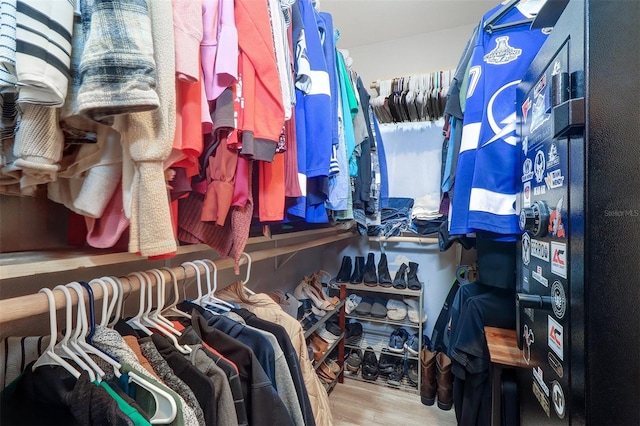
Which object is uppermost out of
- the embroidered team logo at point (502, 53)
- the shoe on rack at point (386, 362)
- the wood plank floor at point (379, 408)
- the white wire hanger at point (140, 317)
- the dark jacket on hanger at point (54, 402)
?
the embroidered team logo at point (502, 53)

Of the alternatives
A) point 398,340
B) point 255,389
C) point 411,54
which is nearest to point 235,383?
point 255,389

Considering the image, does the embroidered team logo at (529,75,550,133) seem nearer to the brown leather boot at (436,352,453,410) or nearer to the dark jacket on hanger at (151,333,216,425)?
the dark jacket on hanger at (151,333,216,425)

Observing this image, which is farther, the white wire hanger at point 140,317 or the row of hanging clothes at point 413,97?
the row of hanging clothes at point 413,97

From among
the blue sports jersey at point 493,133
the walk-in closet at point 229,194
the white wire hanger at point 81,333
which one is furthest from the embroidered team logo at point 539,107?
the white wire hanger at point 81,333

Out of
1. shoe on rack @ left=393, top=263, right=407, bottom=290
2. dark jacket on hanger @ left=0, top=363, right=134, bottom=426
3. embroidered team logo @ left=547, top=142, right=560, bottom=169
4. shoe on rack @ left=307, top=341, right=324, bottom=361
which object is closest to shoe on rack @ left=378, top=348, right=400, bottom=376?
shoe on rack @ left=393, top=263, right=407, bottom=290

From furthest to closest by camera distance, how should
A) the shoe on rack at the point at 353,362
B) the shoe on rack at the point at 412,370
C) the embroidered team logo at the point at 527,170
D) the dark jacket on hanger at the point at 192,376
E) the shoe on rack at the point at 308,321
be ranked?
1. the shoe on rack at the point at 353,362
2. the shoe on rack at the point at 412,370
3. the shoe on rack at the point at 308,321
4. the embroidered team logo at the point at 527,170
5. the dark jacket on hanger at the point at 192,376

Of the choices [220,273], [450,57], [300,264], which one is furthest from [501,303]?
[450,57]

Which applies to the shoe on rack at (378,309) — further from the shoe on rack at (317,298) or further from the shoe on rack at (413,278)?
the shoe on rack at (317,298)

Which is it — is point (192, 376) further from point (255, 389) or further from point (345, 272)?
point (345, 272)

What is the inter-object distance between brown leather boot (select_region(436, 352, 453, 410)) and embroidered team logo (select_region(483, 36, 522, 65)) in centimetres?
156

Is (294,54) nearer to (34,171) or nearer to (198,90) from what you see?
(198,90)

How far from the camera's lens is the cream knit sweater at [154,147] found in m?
0.43

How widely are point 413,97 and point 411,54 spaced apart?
529mm

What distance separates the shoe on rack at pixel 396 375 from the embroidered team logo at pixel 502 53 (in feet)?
6.10
